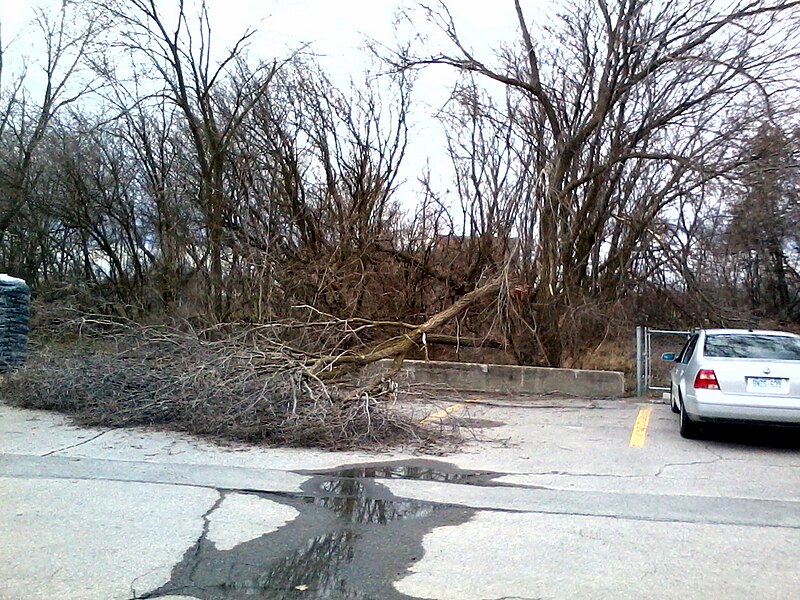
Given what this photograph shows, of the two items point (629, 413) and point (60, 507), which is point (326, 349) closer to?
point (629, 413)

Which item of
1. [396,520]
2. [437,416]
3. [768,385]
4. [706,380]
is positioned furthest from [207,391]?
[768,385]

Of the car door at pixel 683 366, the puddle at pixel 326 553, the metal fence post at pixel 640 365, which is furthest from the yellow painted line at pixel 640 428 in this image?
the puddle at pixel 326 553

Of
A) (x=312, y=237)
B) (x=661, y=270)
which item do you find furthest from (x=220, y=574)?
(x=661, y=270)

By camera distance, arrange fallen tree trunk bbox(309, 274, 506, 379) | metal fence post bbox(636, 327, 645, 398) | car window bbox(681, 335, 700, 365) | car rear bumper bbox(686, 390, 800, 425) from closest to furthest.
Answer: car rear bumper bbox(686, 390, 800, 425)
car window bbox(681, 335, 700, 365)
fallen tree trunk bbox(309, 274, 506, 379)
metal fence post bbox(636, 327, 645, 398)

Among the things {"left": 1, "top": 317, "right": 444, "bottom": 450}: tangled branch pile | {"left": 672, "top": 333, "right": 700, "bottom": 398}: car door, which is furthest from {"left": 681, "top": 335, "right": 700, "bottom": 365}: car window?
{"left": 1, "top": 317, "right": 444, "bottom": 450}: tangled branch pile

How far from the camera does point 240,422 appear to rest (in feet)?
32.9

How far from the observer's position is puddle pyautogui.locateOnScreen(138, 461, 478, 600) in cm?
507

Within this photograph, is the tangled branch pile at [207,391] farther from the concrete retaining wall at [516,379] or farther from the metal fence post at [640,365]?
the metal fence post at [640,365]

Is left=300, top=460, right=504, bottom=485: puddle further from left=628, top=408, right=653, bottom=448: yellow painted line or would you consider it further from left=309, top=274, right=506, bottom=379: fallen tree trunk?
left=628, top=408, right=653, bottom=448: yellow painted line

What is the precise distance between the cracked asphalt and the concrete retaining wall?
5.05 metres

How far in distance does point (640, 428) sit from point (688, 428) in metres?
1.17

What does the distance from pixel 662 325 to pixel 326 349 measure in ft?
34.7

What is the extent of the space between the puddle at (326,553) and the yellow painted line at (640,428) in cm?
426

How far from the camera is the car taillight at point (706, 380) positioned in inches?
395
